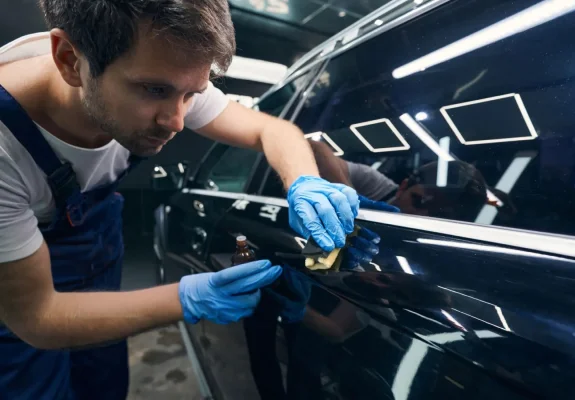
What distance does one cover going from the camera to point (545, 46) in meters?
0.61

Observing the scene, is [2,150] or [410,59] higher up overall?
[410,59]

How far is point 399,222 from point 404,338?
0.99 feet

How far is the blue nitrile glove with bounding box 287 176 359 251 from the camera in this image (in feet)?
2.64

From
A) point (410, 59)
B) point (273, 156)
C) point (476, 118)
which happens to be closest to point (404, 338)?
point (476, 118)

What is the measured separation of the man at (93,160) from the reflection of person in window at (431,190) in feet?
0.31

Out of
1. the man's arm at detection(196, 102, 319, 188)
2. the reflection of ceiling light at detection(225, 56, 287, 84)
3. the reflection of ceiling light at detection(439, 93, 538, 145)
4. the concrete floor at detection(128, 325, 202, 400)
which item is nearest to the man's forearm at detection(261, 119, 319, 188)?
the man's arm at detection(196, 102, 319, 188)

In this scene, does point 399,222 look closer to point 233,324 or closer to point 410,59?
point 410,59

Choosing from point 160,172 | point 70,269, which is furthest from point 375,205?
point 160,172

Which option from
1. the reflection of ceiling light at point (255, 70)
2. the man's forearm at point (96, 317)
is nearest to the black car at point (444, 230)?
the man's forearm at point (96, 317)

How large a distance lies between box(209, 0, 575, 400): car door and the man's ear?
641 millimetres

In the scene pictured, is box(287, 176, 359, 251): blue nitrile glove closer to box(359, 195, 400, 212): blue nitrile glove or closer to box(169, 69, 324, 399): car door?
box(359, 195, 400, 212): blue nitrile glove

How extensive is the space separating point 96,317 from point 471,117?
3.53ft

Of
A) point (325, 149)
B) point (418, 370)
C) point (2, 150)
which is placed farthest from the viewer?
point (325, 149)

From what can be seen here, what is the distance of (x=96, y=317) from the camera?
0.95m
